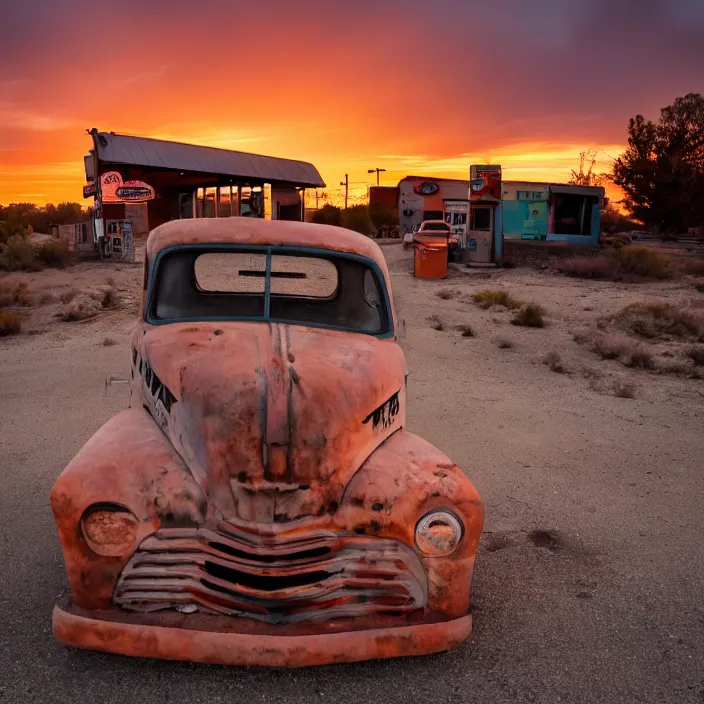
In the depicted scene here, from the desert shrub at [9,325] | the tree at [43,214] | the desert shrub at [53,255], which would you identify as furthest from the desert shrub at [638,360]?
the tree at [43,214]

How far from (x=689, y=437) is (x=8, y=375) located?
27.8 ft

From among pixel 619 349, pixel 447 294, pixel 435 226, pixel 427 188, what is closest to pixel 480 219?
pixel 435 226

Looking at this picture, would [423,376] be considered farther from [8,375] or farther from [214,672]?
[214,672]

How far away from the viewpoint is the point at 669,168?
4272 cm

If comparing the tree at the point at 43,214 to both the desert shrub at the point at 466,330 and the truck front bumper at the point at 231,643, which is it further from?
the truck front bumper at the point at 231,643

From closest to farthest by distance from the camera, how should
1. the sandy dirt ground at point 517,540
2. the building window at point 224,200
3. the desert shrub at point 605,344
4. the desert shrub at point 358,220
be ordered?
the sandy dirt ground at point 517,540 < the desert shrub at point 605,344 < the building window at point 224,200 < the desert shrub at point 358,220

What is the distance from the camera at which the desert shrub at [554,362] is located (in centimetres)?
1019

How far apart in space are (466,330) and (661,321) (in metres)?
4.37

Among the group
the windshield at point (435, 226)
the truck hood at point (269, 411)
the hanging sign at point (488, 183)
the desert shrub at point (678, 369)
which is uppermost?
the hanging sign at point (488, 183)

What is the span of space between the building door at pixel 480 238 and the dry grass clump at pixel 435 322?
12.8m

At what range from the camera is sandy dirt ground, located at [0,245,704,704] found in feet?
9.84

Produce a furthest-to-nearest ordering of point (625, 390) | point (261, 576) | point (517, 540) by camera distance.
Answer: point (625, 390) < point (517, 540) < point (261, 576)

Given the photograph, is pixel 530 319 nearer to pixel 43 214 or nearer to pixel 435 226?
pixel 435 226

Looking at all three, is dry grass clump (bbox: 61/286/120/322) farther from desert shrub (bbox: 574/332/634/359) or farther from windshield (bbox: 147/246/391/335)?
windshield (bbox: 147/246/391/335)
